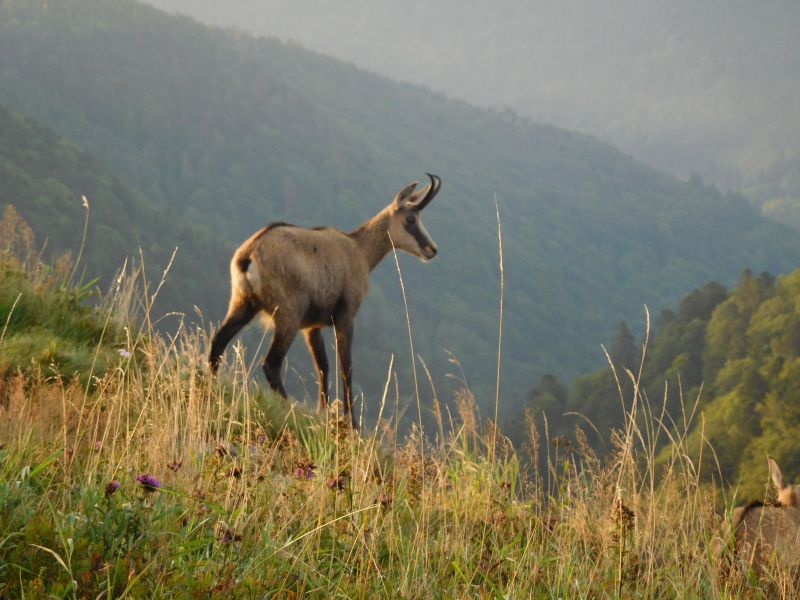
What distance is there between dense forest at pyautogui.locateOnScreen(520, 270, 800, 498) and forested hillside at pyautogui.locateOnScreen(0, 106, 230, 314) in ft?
125

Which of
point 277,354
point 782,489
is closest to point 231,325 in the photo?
point 277,354

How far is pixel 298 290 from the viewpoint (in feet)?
29.5

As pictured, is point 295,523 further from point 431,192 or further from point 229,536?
point 431,192

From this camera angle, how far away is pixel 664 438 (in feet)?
281

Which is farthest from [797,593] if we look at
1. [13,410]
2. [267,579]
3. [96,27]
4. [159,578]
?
[96,27]

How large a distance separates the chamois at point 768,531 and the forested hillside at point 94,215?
77.3 metres

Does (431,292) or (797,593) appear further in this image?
(431,292)

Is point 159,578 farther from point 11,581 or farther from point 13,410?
point 13,410

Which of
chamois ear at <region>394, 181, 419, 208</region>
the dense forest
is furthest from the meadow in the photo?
the dense forest

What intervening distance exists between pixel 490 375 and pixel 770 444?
10876cm

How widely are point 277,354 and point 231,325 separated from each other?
514mm

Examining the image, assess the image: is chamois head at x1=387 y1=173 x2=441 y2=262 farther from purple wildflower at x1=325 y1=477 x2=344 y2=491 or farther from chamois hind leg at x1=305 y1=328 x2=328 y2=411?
purple wildflower at x1=325 y1=477 x2=344 y2=491

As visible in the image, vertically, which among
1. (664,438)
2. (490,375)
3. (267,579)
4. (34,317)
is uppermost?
(267,579)

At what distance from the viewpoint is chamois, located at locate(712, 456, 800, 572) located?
4.35 m
